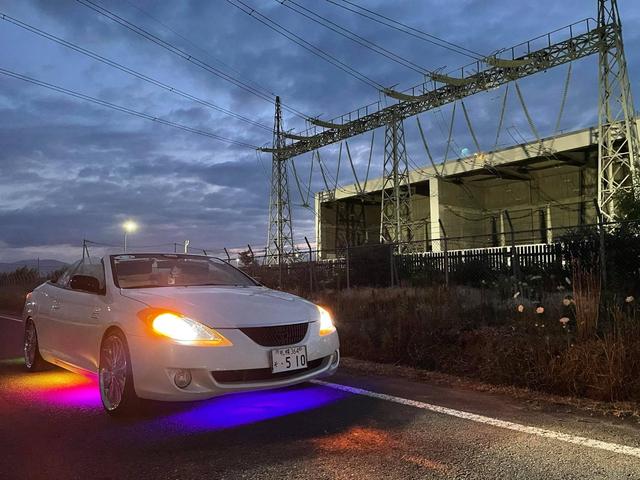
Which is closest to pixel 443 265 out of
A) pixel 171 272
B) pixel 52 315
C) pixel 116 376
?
pixel 171 272

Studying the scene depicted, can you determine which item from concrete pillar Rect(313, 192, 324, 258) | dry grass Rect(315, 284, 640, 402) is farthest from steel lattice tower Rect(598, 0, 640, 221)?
concrete pillar Rect(313, 192, 324, 258)

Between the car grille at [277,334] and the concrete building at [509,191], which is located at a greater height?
the concrete building at [509,191]

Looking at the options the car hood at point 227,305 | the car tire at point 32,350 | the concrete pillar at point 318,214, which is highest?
the concrete pillar at point 318,214

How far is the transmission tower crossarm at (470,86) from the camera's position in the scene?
27578mm

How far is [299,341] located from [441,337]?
355cm

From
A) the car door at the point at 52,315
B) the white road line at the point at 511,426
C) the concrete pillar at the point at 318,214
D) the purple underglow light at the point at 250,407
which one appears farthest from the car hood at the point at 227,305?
the concrete pillar at the point at 318,214

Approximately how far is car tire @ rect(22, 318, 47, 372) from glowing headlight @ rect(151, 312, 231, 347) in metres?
3.14

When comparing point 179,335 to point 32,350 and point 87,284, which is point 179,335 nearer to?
point 87,284

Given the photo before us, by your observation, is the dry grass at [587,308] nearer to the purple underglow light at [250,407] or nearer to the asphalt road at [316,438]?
the asphalt road at [316,438]

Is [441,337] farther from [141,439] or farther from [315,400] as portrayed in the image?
[141,439]

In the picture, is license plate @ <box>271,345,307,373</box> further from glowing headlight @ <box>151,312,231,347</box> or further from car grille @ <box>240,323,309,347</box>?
glowing headlight @ <box>151,312,231,347</box>

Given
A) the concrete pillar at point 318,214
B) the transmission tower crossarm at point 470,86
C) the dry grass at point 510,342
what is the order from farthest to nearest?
the concrete pillar at point 318,214
the transmission tower crossarm at point 470,86
the dry grass at point 510,342

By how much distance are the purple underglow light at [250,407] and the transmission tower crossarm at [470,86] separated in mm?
28357

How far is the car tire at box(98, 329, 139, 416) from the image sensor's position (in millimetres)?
4453
